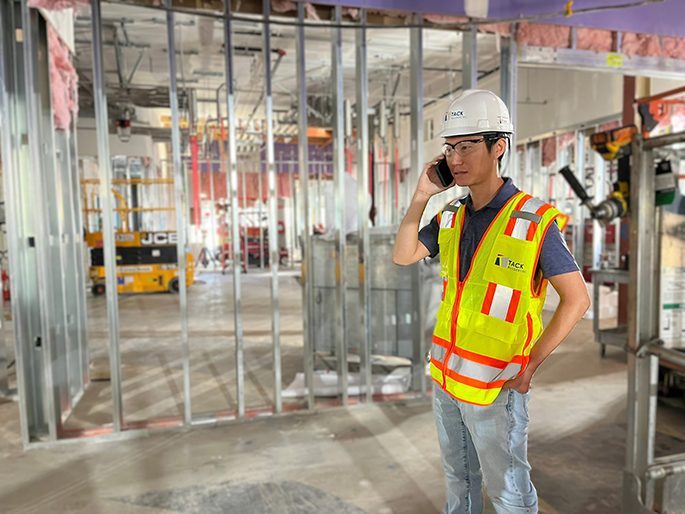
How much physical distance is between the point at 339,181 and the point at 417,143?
0.61 m

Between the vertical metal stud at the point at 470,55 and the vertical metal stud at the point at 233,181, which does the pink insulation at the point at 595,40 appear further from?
the vertical metal stud at the point at 233,181

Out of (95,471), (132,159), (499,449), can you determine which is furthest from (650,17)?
(132,159)

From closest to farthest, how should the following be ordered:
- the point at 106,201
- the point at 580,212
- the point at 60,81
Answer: the point at 106,201
the point at 60,81
the point at 580,212

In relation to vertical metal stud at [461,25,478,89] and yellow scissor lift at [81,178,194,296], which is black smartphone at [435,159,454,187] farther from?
yellow scissor lift at [81,178,194,296]

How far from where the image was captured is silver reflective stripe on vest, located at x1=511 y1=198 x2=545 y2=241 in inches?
55.4

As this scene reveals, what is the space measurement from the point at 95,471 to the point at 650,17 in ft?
15.3

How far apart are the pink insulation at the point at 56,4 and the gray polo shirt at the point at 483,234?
233 cm

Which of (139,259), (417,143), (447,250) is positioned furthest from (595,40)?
(139,259)

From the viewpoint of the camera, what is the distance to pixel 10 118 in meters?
2.81

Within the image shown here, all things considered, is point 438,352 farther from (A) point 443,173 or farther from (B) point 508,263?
(A) point 443,173

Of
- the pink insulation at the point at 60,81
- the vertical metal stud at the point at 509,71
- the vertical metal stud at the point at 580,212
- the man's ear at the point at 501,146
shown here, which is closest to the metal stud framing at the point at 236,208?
the pink insulation at the point at 60,81

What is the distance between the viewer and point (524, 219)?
1421 mm

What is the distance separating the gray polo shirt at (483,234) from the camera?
4.54ft

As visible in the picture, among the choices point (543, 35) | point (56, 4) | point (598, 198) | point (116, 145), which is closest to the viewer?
point (56, 4)
